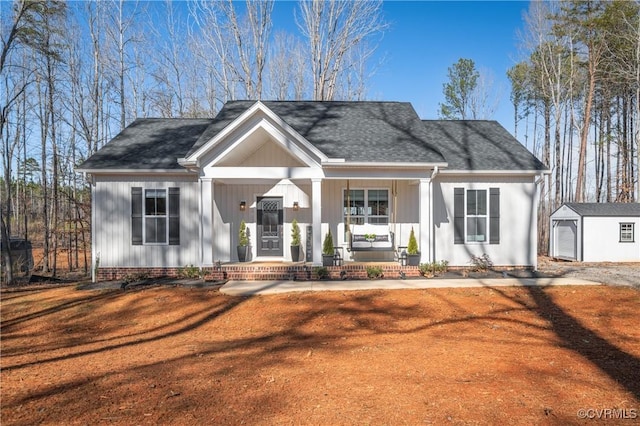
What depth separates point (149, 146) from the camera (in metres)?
13.3

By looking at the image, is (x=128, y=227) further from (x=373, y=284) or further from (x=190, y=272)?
(x=373, y=284)

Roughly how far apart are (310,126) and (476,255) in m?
7.02

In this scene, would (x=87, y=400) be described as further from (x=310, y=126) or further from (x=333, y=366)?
(x=310, y=126)

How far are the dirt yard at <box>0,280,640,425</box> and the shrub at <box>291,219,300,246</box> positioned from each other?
133 inches

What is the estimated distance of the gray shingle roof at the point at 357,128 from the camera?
12.1m

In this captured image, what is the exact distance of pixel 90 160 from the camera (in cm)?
1220

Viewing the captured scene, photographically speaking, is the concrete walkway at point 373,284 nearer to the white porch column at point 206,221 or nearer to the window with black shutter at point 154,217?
the white porch column at point 206,221

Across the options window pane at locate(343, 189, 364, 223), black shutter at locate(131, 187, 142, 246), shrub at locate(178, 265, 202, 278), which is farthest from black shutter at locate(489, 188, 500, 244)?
black shutter at locate(131, 187, 142, 246)

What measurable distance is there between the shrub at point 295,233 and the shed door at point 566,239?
15.0 meters

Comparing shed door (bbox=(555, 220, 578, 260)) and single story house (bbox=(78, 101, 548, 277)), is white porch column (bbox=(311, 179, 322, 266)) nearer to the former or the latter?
single story house (bbox=(78, 101, 548, 277))

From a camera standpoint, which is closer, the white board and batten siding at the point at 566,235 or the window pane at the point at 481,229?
A: the window pane at the point at 481,229

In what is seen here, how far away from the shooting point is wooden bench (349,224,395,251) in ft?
41.1

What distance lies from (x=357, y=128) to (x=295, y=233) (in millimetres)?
4250

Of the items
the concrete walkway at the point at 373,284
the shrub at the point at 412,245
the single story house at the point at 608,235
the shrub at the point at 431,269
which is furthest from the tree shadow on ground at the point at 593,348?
the single story house at the point at 608,235
